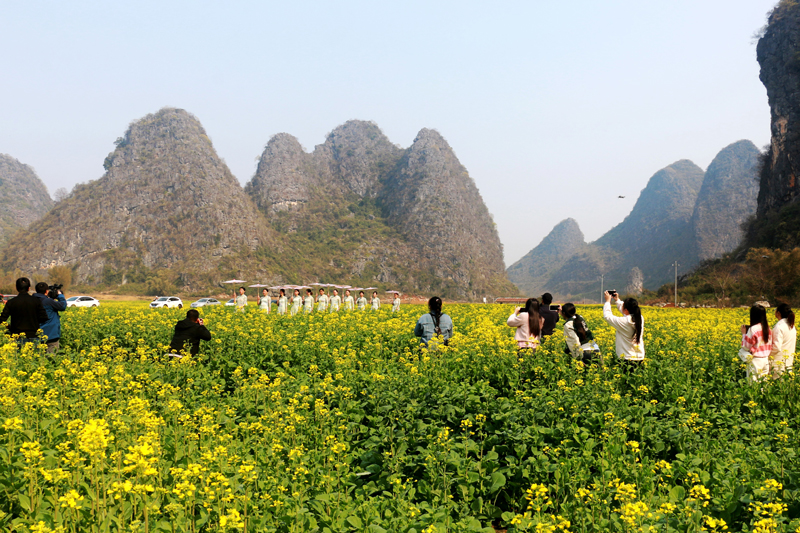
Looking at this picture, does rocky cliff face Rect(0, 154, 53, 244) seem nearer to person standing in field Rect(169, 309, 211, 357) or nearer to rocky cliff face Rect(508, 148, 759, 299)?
person standing in field Rect(169, 309, 211, 357)

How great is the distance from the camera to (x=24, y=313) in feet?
31.4

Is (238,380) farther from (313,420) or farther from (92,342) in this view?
(92,342)

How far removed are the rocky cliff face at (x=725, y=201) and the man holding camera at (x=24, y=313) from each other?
5797 inches

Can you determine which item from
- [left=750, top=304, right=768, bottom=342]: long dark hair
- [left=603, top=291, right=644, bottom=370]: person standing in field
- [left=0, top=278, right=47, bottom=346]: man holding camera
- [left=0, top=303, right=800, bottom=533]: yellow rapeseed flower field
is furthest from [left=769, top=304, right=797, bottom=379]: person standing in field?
[left=0, top=278, right=47, bottom=346]: man holding camera

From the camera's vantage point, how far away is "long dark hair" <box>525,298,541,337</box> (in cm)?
923

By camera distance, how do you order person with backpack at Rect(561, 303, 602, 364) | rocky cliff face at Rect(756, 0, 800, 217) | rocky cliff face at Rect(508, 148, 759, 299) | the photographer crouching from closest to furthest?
1. person with backpack at Rect(561, 303, 602, 364)
2. the photographer crouching
3. rocky cliff face at Rect(756, 0, 800, 217)
4. rocky cliff face at Rect(508, 148, 759, 299)

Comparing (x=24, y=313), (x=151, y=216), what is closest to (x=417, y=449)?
(x=24, y=313)

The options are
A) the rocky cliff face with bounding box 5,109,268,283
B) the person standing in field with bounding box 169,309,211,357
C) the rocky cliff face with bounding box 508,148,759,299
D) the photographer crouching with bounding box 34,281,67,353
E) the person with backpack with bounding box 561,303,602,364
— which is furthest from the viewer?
the rocky cliff face with bounding box 508,148,759,299

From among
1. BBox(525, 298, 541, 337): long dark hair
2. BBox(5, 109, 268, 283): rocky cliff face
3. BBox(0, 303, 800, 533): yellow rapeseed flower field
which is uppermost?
BBox(5, 109, 268, 283): rocky cliff face

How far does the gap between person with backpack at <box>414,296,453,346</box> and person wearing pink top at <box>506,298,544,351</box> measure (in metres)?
1.25

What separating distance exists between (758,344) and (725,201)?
563ft

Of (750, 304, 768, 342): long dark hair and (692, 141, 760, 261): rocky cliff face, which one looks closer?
(750, 304, 768, 342): long dark hair

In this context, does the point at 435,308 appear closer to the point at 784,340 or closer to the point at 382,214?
the point at 784,340

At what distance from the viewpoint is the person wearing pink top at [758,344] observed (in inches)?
299
